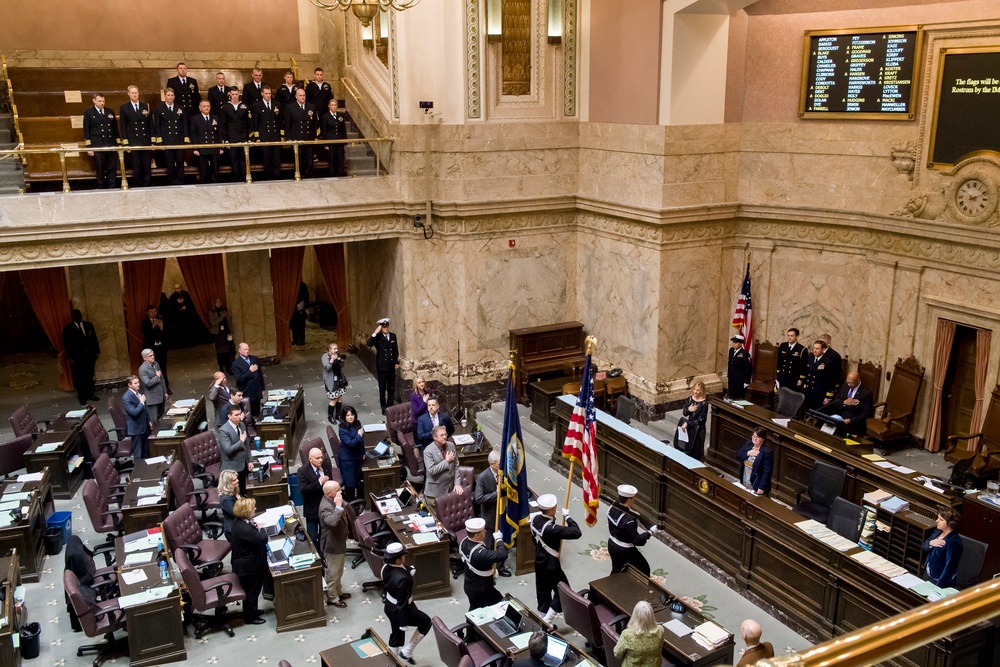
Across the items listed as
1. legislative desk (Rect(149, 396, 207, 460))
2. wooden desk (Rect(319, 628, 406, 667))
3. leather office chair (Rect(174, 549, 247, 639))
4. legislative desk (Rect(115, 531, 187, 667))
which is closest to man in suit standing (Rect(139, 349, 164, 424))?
legislative desk (Rect(149, 396, 207, 460))

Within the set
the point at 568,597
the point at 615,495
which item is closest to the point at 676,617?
the point at 568,597

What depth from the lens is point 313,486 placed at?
400 inches

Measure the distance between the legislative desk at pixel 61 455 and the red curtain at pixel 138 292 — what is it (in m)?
3.78

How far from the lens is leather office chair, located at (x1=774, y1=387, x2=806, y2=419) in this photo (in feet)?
42.7

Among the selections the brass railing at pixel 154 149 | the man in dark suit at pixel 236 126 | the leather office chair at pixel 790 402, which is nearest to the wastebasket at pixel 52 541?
the brass railing at pixel 154 149

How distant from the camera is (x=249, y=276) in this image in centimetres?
1798

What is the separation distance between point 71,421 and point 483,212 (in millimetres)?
7238

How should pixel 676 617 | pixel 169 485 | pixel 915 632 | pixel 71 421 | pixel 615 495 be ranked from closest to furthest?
pixel 915 632, pixel 676 617, pixel 169 485, pixel 615 495, pixel 71 421

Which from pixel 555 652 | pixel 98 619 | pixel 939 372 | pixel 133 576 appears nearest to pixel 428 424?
pixel 133 576

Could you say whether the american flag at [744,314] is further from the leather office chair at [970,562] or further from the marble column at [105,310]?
the marble column at [105,310]

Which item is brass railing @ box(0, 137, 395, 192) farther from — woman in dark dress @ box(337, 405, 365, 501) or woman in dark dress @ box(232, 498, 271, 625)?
woman in dark dress @ box(232, 498, 271, 625)

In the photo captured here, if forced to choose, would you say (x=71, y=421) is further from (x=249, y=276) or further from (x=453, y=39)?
(x=453, y=39)

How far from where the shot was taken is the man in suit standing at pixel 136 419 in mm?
12523

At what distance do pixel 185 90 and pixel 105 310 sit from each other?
15.4 ft
